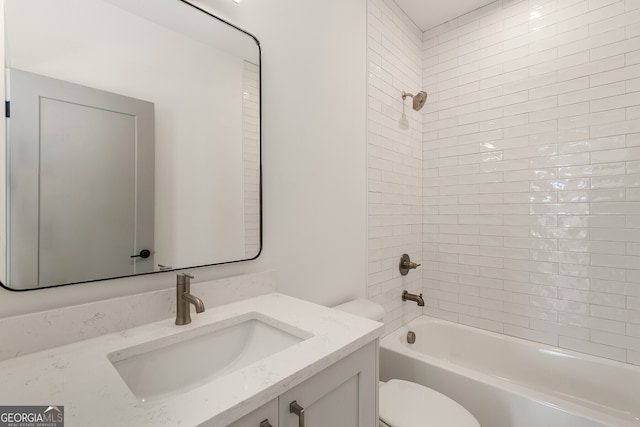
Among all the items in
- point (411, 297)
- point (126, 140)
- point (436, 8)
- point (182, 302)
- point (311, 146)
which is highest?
point (436, 8)

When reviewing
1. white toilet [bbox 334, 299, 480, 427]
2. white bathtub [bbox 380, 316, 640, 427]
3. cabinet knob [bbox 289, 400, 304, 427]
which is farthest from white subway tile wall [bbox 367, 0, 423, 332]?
cabinet knob [bbox 289, 400, 304, 427]

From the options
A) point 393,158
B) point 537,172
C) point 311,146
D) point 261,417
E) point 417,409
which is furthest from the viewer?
point 393,158

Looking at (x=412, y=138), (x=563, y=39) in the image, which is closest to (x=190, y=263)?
(x=412, y=138)

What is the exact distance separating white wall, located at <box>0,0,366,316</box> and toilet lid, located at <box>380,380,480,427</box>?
532mm

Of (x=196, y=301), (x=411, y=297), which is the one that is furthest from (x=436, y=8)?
(x=196, y=301)

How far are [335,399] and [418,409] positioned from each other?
0.75 meters

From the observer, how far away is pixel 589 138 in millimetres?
1763

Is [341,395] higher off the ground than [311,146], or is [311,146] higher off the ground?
[311,146]

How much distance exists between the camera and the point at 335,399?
2.59 ft

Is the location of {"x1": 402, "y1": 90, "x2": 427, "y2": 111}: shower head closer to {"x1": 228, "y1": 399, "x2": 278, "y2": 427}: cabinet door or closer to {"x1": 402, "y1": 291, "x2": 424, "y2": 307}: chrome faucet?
{"x1": 402, "y1": 291, "x2": 424, "y2": 307}: chrome faucet

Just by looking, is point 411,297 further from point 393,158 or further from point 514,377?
point 393,158

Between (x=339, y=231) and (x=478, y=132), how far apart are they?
4.44ft

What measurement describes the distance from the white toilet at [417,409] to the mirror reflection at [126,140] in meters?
0.91

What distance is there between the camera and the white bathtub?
4.50 feet
